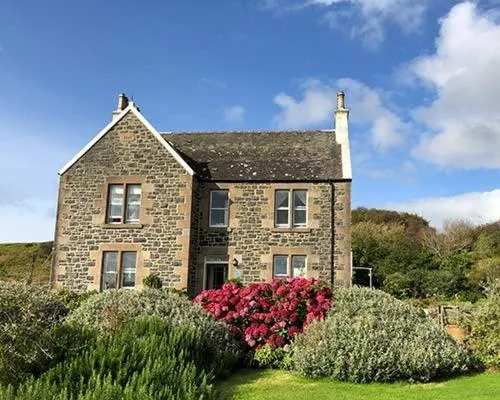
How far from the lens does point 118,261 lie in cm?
2306

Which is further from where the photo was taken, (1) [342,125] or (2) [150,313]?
(1) [342,125]

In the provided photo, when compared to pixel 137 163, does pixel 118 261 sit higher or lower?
lower

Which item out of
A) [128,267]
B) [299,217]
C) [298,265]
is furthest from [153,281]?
[299,217]

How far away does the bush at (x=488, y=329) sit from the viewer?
41.8 feet

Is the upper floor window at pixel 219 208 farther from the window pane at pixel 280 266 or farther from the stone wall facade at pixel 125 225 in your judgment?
the window pane at pixel 280 266

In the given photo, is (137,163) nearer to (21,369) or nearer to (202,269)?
(202,269)

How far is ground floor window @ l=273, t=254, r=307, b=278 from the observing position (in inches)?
909

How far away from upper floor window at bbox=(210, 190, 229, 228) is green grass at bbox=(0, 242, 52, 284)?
56.1 feet

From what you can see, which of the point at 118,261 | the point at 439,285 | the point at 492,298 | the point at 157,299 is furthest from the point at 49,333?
the point at 439,285

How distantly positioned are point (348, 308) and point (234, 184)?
11727 mm

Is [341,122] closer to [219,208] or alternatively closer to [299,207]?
[299,207]

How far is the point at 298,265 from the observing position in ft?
76.3

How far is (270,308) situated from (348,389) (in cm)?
399

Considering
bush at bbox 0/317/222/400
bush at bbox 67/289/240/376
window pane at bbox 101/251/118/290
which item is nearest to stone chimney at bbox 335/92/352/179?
window pane at bbox 101/251/118/290
